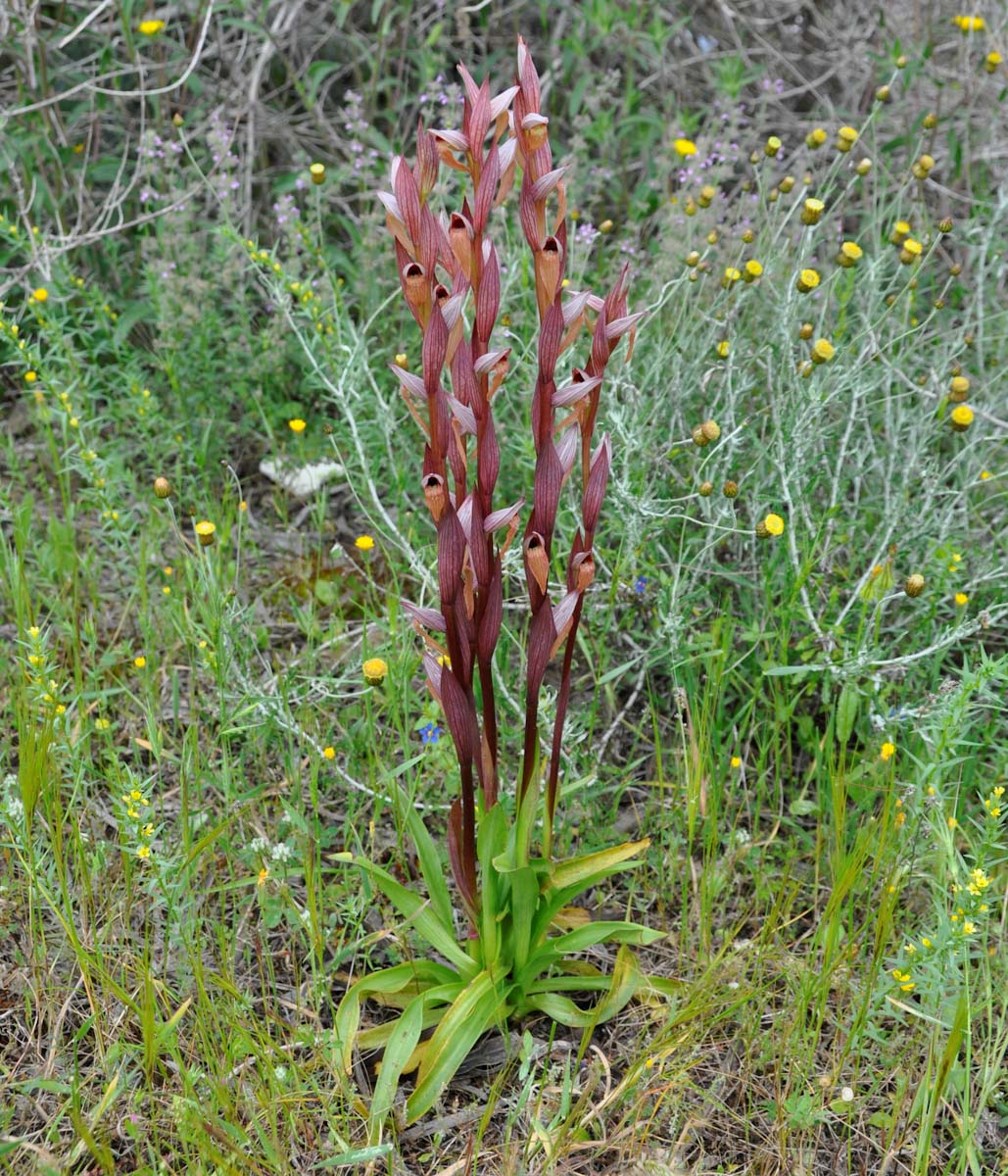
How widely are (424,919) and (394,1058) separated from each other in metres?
0.25

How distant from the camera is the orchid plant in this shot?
1.64 m

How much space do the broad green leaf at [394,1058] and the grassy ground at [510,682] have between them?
0.08m

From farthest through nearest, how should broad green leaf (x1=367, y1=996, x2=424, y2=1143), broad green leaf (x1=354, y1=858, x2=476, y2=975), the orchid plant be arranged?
broad green leaf (x1=354, y1=858, x2=476, y2=975) → broad green leaf (x1=367, y1=996, x2=424, y2=1143) → the orchid plant

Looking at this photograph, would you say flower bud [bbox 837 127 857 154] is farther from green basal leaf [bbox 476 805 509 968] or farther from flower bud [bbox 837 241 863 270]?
green basal leaf [bbox 476 805 509 968]

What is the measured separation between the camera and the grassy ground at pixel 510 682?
197 cm

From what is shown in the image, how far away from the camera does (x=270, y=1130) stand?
185 centimetres

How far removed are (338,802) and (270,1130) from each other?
2.83 feet

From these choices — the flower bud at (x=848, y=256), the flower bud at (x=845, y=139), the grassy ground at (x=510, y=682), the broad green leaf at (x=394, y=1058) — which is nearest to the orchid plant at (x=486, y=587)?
the broad green leaf at (x=394, y=1058)

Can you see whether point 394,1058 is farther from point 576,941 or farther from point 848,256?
point 848,256

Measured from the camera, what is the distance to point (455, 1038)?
1.93m

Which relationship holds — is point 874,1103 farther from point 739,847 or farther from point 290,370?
point 290,370

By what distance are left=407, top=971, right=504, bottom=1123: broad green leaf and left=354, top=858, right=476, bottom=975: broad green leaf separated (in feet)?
0.21

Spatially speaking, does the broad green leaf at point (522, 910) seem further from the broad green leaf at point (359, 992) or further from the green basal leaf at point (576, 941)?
the broad green leaf at point (359, 992)

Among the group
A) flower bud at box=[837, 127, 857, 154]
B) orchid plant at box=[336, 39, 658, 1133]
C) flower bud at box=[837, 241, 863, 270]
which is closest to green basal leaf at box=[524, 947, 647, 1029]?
orchid plant at box=[336, 39, 658, 1133]
